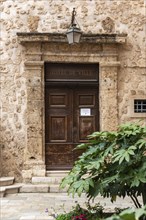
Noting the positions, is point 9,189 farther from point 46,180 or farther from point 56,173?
point 56,173

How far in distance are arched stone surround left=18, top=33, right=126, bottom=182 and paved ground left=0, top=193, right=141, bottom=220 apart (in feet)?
2.91

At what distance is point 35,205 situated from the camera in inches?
243

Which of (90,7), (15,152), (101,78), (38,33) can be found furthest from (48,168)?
(90,7)

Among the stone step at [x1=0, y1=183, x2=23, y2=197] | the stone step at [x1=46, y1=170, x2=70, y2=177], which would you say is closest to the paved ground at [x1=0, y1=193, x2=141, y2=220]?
the stone step at [x1=0, y1=183, x2=23, y2=197]

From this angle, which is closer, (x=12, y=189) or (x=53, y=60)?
(x=12, y=189)

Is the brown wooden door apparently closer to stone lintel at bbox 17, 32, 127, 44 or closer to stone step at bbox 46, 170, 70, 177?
stone step at bbox 46, 170, 70, 177

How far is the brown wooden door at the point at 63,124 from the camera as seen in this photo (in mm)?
8133

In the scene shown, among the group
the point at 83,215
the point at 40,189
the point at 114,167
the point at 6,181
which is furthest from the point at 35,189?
the point at 114,167

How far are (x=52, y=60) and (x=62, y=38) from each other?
0.51 m

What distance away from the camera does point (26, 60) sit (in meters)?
7.96

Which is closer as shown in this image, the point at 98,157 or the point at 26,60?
the point at 98,157

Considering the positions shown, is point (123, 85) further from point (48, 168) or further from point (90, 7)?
point (48, 168)

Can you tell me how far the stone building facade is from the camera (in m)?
7.93

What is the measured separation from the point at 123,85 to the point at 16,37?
2.54 m
